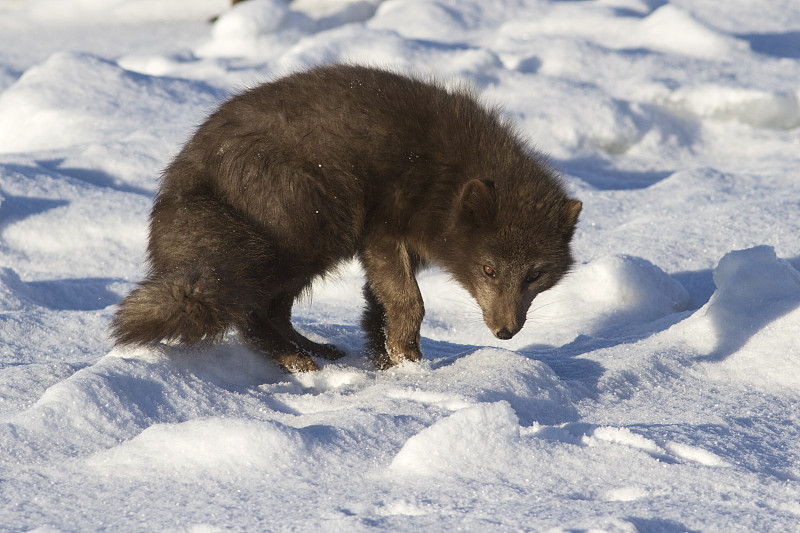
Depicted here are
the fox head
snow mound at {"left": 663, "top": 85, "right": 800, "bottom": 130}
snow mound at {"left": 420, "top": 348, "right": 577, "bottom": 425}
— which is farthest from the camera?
snow mound at {"left": 663, "top": 85, "right": 800, "bottom": 130}

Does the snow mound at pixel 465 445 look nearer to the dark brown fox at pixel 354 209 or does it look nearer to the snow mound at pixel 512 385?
the snow mound at pixel 512 385

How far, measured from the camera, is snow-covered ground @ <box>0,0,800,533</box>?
9.55 feet

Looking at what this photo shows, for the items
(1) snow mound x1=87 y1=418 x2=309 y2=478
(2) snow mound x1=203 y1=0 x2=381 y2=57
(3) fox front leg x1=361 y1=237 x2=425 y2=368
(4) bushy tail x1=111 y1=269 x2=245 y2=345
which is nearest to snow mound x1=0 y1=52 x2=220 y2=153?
(2) snow mound x1=203 y1=0 x2=381 y2=57

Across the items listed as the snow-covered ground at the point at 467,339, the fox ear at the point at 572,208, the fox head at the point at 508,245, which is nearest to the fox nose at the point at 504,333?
the fox head at the point at 508,245

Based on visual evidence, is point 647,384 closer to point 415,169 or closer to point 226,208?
point 415,169

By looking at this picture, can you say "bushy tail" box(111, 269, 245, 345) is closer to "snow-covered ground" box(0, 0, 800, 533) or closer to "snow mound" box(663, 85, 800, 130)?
"snow-covered ground" box(0, 0, 800, 533)

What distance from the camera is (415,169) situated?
456cm

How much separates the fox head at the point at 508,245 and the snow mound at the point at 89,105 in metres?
4.21

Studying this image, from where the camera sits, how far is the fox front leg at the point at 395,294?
4.63 metres

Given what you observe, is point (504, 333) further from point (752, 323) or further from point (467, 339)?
point (752, 323)

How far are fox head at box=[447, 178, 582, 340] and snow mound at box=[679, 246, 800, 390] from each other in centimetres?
89

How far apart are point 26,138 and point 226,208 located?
5.25 m

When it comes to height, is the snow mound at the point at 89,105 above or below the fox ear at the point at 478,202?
below

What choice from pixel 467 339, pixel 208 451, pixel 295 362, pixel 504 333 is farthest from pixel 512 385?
pixel 467 339
